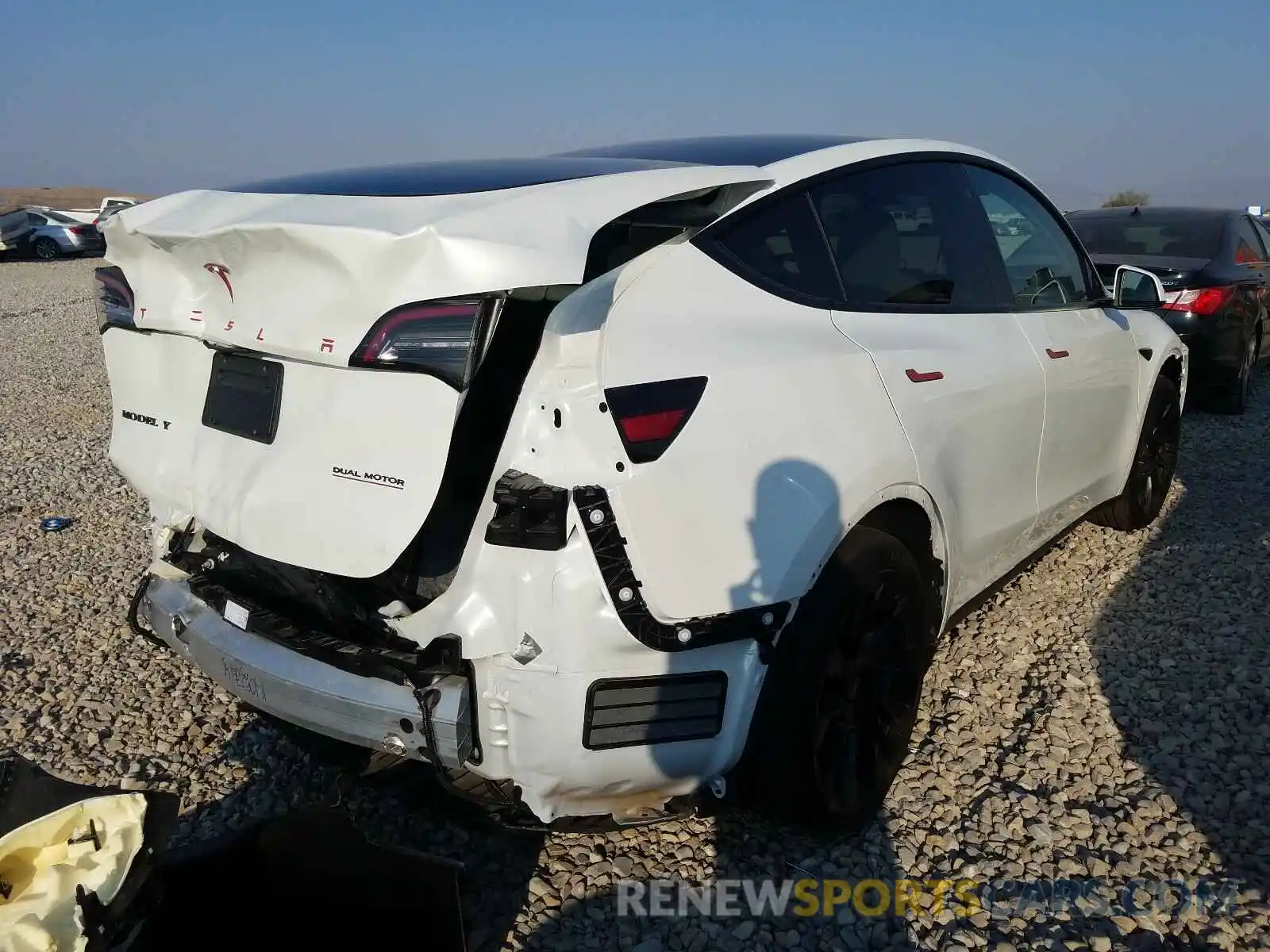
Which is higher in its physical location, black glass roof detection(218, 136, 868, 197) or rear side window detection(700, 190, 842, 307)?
black glass roof detection(218, 136, 868, 197)

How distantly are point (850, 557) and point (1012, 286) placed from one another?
5.26 ft

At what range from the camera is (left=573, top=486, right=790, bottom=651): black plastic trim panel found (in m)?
1.98

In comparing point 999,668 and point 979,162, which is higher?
point 979,162

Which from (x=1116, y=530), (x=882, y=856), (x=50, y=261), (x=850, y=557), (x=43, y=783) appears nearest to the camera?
(x=43, y=783)

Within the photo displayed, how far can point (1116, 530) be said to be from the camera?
505 centimetres

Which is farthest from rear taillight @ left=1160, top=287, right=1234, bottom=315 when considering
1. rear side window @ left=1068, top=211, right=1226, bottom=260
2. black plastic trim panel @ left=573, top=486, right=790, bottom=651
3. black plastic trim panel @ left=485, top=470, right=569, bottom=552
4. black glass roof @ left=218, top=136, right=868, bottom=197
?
black plastic trim panel @ left=485, top=470, right=569, bottom=552

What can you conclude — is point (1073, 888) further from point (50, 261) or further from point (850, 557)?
point (50, 261)

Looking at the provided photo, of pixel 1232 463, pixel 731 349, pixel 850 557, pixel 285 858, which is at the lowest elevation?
pixel 1232 463

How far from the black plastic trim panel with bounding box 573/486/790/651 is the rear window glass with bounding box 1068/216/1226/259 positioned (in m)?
6.37

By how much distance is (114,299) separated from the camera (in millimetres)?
2672

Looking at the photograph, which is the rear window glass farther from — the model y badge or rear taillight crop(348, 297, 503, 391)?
the model y badge

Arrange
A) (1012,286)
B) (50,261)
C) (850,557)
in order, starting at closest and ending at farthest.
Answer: (850,557)
(1012,286)
(50,261)

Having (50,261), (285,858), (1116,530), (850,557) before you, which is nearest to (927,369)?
(850,557)

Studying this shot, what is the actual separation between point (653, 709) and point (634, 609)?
248mm
